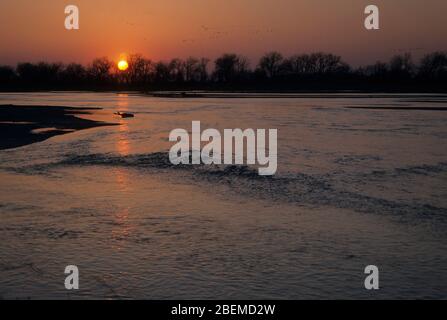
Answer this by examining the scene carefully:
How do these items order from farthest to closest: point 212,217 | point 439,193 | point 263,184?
1. point 263,184
2. point 439,193
3. point 212,217

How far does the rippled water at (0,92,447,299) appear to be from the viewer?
5738 millimetres

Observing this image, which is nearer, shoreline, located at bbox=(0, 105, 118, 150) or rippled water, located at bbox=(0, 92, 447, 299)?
rippled water, located at bbox=(0, 92, 447, 299)

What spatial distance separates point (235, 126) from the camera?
2461 cm

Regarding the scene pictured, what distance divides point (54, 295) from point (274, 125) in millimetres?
20514

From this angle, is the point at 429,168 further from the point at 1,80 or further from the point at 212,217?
the point at 1,80

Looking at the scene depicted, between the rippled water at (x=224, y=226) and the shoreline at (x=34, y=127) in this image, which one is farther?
the shoreline at (x=34, y=127)

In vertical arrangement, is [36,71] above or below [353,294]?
above

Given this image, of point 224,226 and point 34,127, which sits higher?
point 34,127

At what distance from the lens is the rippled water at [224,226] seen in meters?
5.74

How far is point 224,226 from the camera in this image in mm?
8000

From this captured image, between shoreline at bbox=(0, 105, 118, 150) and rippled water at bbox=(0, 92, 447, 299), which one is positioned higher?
shoreline at bbox=(0, 105, 118, 150)

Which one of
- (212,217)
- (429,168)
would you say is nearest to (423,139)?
(429,168)

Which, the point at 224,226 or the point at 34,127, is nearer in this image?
the point at 224,226

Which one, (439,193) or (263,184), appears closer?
(439,193)
